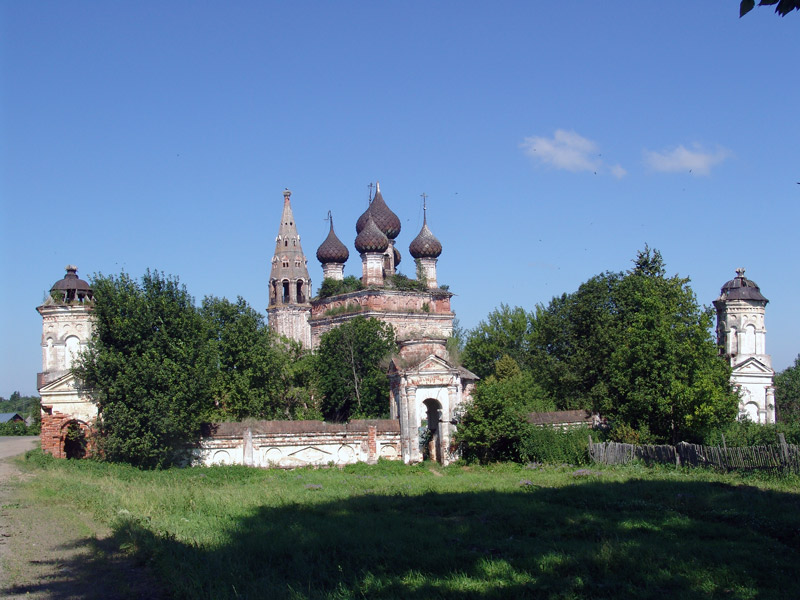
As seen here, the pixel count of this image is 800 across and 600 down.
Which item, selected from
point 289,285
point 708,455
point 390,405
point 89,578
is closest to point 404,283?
point 289,285

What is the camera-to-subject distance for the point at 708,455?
20.8 m

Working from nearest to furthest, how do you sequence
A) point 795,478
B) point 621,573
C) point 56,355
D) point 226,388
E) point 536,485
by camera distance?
point 621,573, point 795,478, point 536,485, point 56,355, point 226,388

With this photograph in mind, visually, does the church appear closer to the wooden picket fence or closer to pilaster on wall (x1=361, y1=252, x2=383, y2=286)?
the wooden picket fence

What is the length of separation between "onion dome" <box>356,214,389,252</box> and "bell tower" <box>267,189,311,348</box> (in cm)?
713

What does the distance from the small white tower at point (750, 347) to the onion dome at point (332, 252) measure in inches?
899

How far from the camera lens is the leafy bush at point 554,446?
2509 cm

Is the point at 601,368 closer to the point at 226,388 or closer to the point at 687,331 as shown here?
the point at 687,331

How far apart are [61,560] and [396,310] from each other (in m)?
32.8

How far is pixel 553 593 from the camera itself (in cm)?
949

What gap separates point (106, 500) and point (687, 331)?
18.8m

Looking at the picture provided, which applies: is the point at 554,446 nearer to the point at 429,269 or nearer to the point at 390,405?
the point at 390,405

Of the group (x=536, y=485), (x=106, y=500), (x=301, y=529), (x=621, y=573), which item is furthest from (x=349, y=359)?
(x=621, y=573)

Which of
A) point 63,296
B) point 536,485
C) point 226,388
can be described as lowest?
point 536,485

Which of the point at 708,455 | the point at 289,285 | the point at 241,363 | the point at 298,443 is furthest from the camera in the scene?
the point at 289,285
